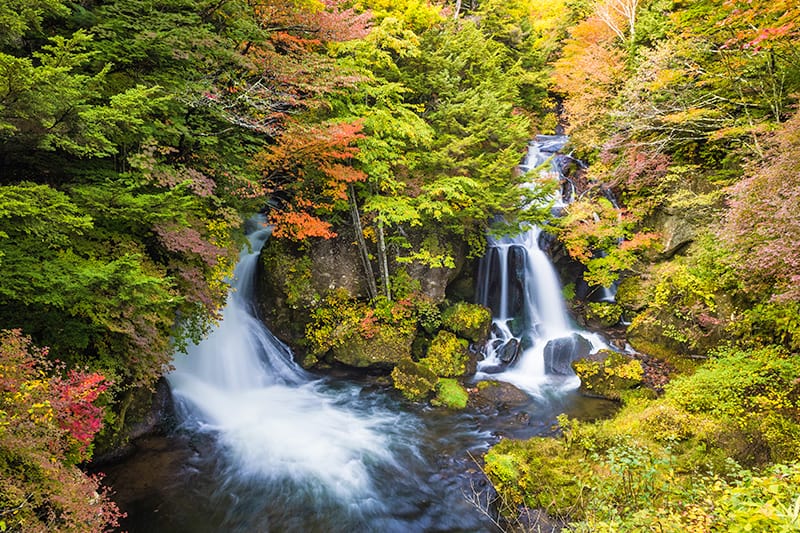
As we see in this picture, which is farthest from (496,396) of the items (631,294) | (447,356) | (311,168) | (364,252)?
(311,168)

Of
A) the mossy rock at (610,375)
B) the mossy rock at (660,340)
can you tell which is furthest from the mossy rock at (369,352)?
the mossy rock at (660,340)

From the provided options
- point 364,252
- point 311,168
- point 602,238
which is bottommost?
point 602,238

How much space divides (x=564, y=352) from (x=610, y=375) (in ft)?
6.04

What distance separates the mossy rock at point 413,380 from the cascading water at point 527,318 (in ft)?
6.11

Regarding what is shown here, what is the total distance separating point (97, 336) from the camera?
5.22 m

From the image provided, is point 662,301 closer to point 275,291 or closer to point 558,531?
point 558,531

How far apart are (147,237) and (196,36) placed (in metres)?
3.51

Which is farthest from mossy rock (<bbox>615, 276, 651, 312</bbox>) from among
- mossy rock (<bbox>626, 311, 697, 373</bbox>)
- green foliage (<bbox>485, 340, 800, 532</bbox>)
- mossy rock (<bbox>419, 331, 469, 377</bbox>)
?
mossy rock (<bbox>419, 331, 469, 377</bbox>)

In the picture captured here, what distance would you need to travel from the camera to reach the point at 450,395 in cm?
980

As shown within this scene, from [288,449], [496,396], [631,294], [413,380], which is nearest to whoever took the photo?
[288,449]

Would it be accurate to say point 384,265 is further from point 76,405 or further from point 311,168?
point 76,405

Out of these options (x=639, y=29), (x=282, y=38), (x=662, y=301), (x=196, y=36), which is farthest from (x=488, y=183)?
(x=639, y=29)

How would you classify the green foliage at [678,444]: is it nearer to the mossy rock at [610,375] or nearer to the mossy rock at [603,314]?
the mossy rock at [610,375]

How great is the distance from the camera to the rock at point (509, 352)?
11.7 metres
